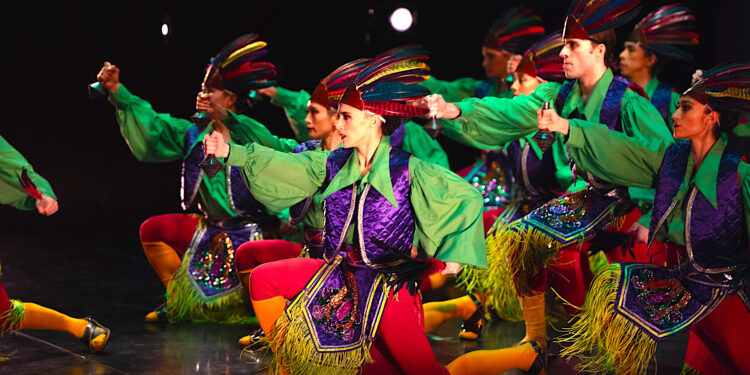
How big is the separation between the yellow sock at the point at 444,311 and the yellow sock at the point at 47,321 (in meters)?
1.36

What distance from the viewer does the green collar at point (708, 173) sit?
2832mm

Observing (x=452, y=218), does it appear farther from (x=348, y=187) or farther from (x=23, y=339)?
(x=23, y=339)

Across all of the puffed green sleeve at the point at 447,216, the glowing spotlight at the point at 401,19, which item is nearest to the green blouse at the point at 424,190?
the puffed green sleeve at the point at 447,216

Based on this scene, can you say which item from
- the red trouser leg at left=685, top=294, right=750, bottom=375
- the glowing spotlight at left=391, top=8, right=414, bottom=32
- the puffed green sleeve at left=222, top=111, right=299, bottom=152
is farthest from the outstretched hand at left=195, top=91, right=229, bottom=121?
the glowing spotlight at left=391, top=8, right=414, bottom=32

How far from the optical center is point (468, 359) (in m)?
3.07

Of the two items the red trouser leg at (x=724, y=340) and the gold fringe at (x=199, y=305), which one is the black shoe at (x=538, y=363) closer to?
the red trouser leg at (x=724, y=340)

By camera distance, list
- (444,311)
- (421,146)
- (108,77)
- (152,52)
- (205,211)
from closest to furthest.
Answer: (444,311) < (108,77) < (205,211) < (421,146) < (152,52)

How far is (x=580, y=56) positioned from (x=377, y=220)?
1.18 meters

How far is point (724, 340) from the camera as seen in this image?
2906 mm

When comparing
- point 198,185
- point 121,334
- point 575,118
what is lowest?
point 121,334

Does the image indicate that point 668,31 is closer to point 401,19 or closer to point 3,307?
point 401,19

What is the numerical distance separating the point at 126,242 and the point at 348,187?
396cm

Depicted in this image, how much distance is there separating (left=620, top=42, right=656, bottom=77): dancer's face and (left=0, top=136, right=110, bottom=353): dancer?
313cm

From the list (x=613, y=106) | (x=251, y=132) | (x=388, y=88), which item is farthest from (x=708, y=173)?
(x=251, y=132)
